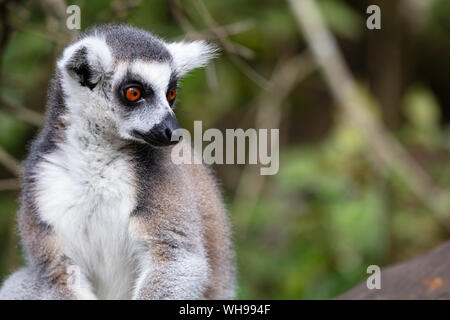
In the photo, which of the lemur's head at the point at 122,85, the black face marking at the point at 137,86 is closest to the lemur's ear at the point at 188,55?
the lemur's head at the point at 122,85

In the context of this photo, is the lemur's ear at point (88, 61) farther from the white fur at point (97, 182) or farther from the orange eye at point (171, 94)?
the orange eye at point (171, 94)

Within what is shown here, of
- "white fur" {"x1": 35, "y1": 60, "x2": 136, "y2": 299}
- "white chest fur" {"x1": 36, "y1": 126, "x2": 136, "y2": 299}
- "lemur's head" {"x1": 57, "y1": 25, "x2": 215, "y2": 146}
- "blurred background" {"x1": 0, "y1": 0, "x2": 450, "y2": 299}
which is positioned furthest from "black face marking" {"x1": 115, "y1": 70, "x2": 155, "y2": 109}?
"blurred background" {"x1": 0, "y1": 0, "x2": 450, "y2": 299}

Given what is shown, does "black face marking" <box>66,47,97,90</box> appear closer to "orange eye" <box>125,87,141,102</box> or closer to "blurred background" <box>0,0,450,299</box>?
"orange eye" <box>125,87,141,102</box>

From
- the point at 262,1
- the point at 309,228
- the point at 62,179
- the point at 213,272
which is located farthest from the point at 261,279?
the point at 62,179

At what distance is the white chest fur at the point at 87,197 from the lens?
3883mm

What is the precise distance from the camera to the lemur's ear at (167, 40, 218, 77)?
413 centimetres

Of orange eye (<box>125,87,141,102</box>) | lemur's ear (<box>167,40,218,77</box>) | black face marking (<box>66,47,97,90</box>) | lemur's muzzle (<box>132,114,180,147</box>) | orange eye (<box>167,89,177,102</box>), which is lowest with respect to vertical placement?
lemur's muzzle (<box>132,114,180,147</box>)

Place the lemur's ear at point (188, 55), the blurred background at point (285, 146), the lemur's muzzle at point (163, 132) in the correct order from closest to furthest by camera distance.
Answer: the lemur's muzzle at point (163, 132) → the lemur's ear at point (188, 55) → the blurred background at point (285, 146)

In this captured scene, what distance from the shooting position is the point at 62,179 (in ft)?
12.9

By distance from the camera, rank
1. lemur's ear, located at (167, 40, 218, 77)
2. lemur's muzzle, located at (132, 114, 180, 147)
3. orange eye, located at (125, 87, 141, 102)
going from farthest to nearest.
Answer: lemur's ear, located at (167, 40, 218, 77)
orange eye, located at (125, 87, 141, 102)
lemur's muzzle, located at (132, 114, 180, 147)

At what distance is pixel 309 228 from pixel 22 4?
3.45 meters

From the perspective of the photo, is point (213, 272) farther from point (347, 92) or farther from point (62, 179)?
point (347, 92)

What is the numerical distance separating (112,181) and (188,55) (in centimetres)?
93

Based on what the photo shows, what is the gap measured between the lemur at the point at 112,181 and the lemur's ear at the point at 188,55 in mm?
22
